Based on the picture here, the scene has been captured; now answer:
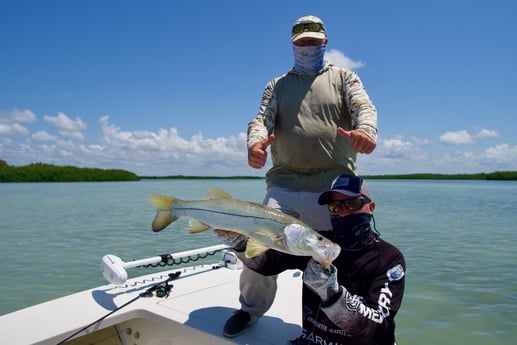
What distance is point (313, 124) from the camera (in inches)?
126

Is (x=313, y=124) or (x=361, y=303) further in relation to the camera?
(x=313, y=124)

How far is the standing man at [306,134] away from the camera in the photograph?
10.5 feet

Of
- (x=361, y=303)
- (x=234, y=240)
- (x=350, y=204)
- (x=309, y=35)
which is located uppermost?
(x=309, y=35)

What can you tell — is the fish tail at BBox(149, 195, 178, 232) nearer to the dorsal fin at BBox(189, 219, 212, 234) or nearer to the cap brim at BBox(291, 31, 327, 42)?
the dorsal fin at BBox(189, 219, 212, 234)

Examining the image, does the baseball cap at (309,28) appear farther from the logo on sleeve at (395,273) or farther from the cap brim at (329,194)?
the logo on sleeve at (395,273)

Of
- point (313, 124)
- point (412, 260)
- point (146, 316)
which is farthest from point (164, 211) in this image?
point (412, 260)

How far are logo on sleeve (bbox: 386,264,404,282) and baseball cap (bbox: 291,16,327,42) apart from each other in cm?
184

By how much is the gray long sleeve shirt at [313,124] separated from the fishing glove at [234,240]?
0.84 meters

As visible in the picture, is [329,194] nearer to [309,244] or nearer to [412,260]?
[309,244]

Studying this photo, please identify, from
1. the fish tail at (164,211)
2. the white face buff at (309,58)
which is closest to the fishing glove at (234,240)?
the fish tail at (164,211)

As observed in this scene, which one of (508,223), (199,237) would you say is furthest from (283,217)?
(508,223)

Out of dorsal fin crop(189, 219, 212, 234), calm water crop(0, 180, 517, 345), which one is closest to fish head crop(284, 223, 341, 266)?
dorsal fin crop(189, 219, 212, 234)

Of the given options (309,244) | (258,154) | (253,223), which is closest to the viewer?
(309,244)

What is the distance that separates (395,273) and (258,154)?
44.5 inches
